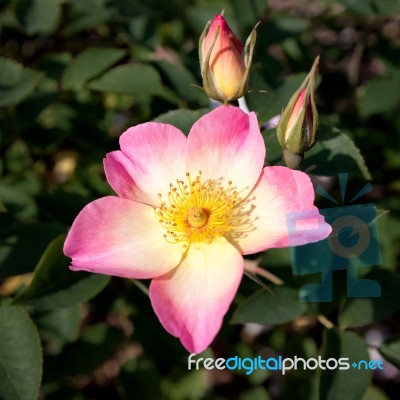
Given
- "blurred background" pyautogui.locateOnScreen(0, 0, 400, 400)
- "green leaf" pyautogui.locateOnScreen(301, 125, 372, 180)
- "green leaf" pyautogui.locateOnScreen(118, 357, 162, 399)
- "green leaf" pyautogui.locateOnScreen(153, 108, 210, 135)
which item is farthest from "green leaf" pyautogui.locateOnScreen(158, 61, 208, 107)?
"green leaf" pyautogui.locateOnScreen(118, 357, 162, 399)

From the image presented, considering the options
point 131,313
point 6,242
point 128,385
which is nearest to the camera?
point 6,242

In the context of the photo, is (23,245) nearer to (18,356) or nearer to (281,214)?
(18,356)

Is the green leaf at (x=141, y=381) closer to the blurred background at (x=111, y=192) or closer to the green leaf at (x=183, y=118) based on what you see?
the blurred background at (x=111, y=192)

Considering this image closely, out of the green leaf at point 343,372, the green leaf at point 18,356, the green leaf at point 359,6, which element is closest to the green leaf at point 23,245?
the green leaf at point 18,356

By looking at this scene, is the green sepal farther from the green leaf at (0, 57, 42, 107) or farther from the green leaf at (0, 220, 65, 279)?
the green leaf at (0, 57, 42, 107)

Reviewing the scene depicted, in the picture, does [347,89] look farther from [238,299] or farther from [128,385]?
[128,385]

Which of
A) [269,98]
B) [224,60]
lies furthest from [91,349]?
[224,60]

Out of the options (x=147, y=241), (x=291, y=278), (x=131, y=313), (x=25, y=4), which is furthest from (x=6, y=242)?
(x=25, y=4)

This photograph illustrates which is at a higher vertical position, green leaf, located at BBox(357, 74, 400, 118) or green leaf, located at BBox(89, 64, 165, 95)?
green leaf, located at BBox(89, 64, 165, 95)
